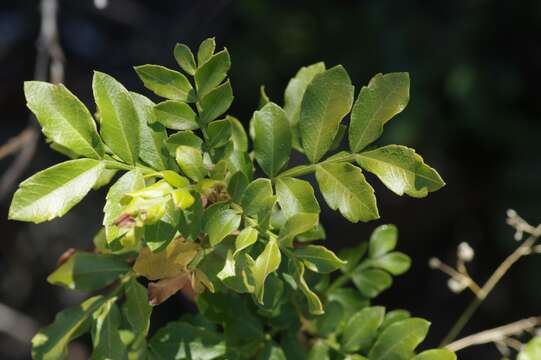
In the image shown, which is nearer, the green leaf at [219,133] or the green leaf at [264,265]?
the green leaf at [264,265]

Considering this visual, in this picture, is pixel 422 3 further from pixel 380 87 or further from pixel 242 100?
pixel 380 87

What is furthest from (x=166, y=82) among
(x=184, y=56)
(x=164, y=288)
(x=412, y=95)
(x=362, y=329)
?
(x=412, y=95)

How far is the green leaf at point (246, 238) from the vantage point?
725 millimetres

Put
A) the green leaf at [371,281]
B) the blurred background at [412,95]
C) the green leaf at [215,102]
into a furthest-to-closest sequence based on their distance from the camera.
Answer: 1. the blurred background at [412,95]
2. the green leaf at [371,281]
3. the green leaf at [215,102]


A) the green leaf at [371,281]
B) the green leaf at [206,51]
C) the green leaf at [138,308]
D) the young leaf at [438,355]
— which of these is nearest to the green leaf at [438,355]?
the young leaf at [438,355]

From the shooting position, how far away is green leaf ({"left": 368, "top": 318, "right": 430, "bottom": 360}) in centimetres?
88

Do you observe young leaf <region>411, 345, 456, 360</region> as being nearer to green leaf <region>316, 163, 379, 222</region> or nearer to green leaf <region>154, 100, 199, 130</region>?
green leaf <region>316, 163, 379, 222</region>

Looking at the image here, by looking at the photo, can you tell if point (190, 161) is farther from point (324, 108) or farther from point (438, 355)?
point (438, 355)

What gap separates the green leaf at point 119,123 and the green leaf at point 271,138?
0.15 m

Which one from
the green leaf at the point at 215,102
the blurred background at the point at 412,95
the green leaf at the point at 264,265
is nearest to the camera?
the green leaf at the point at 264,265

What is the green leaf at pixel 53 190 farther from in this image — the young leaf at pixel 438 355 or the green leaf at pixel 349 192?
the young leaf at pixel 438 355

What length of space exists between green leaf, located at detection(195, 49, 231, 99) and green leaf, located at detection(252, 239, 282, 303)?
0.69 ft

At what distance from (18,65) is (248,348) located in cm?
295

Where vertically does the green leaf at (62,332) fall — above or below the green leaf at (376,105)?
below
